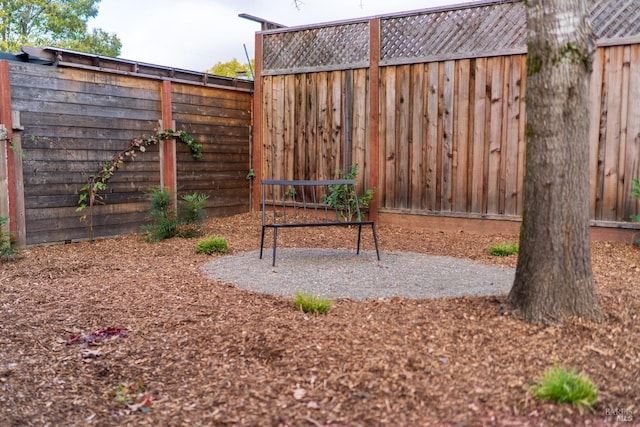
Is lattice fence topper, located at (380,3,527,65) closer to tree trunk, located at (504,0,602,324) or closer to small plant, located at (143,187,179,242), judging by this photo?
small plant, located at (143,187,179,242)

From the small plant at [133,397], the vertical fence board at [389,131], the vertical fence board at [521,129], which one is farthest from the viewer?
the vertical fence board at [389,131]

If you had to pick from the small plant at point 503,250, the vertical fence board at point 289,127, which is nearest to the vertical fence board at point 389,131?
the vertical fence board at point 289,127

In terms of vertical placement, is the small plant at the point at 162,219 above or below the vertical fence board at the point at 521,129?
below

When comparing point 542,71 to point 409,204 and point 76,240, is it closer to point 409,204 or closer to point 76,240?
point 409,204

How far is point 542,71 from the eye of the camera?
293 cm

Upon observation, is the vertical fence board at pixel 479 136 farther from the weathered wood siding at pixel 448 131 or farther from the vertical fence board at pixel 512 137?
the vertical fence board at pixel 512 137

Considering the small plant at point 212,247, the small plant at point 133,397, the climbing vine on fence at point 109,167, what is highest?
the climbing vine on fence at point 109,167

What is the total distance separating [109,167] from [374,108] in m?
3.39

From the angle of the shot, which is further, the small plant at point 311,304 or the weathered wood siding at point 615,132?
the weathered wood siding at point 615,132

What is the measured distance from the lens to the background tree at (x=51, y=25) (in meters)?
21.1

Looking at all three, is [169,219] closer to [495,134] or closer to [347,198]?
[347,198]

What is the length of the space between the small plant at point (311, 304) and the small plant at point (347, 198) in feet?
12.7

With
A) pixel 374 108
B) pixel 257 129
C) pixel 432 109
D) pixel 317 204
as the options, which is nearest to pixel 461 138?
pixel 432 109

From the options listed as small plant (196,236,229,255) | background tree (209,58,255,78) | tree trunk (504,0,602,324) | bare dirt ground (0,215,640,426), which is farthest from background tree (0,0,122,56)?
tree trunk (504,0,602,324)
